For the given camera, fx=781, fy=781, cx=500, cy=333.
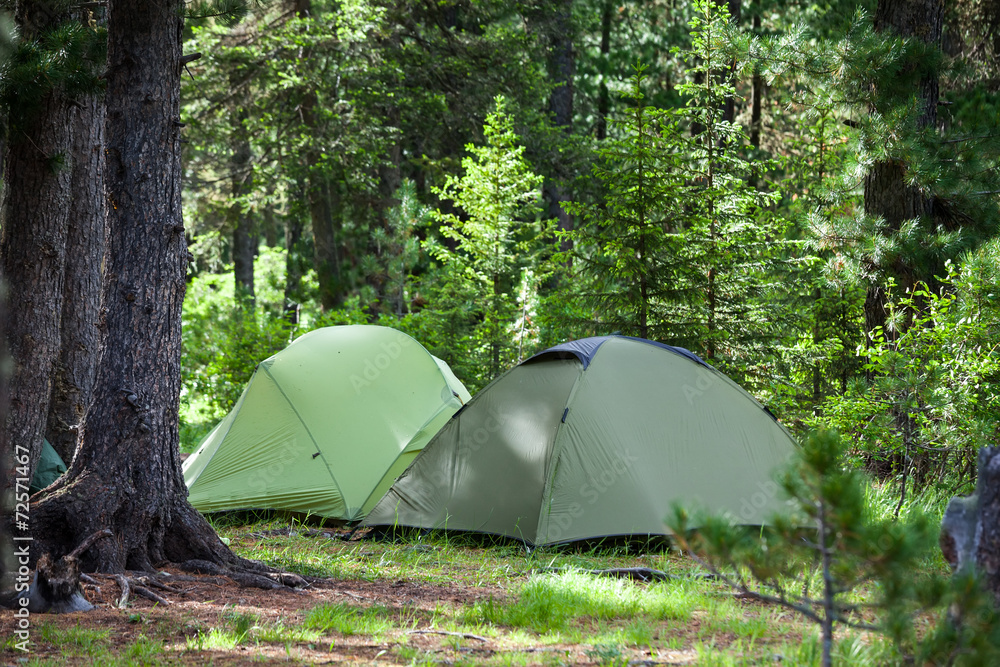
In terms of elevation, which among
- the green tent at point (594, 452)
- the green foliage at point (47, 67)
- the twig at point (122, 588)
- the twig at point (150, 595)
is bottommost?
the twig at point (150, 595)

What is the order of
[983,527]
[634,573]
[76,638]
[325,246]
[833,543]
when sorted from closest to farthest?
[833,543] < [983,527] < [76,638] < [634,573] < [325,246]


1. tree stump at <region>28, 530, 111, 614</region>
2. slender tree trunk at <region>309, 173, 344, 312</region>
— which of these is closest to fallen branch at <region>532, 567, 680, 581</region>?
tree stump at <region>28, 530, 111, 614</region>

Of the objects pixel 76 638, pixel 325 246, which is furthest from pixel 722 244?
pixel 325 246

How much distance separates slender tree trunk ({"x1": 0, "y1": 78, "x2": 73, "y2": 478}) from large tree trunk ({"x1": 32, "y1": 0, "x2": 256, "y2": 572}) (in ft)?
3.66

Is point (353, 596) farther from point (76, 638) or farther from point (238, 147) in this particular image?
point (238, 147)

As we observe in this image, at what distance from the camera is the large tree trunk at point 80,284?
5934 mm

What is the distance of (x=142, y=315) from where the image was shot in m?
4.43

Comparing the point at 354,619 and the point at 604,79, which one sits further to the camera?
the point at 604,79

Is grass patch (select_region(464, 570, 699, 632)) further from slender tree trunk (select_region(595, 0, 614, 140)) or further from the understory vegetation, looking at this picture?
slender tree trunk (select_region(595, 0, 614, 140))

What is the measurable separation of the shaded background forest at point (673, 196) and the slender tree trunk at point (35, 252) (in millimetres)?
4638

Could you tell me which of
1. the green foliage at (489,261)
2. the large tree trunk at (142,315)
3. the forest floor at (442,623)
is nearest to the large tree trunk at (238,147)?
the green foliage at (489,261)

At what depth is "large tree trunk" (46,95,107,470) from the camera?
593 centimetres

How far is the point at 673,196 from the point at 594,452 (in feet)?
12.0

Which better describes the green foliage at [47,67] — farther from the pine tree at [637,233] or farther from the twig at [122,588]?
the pine tree at [637,233]
